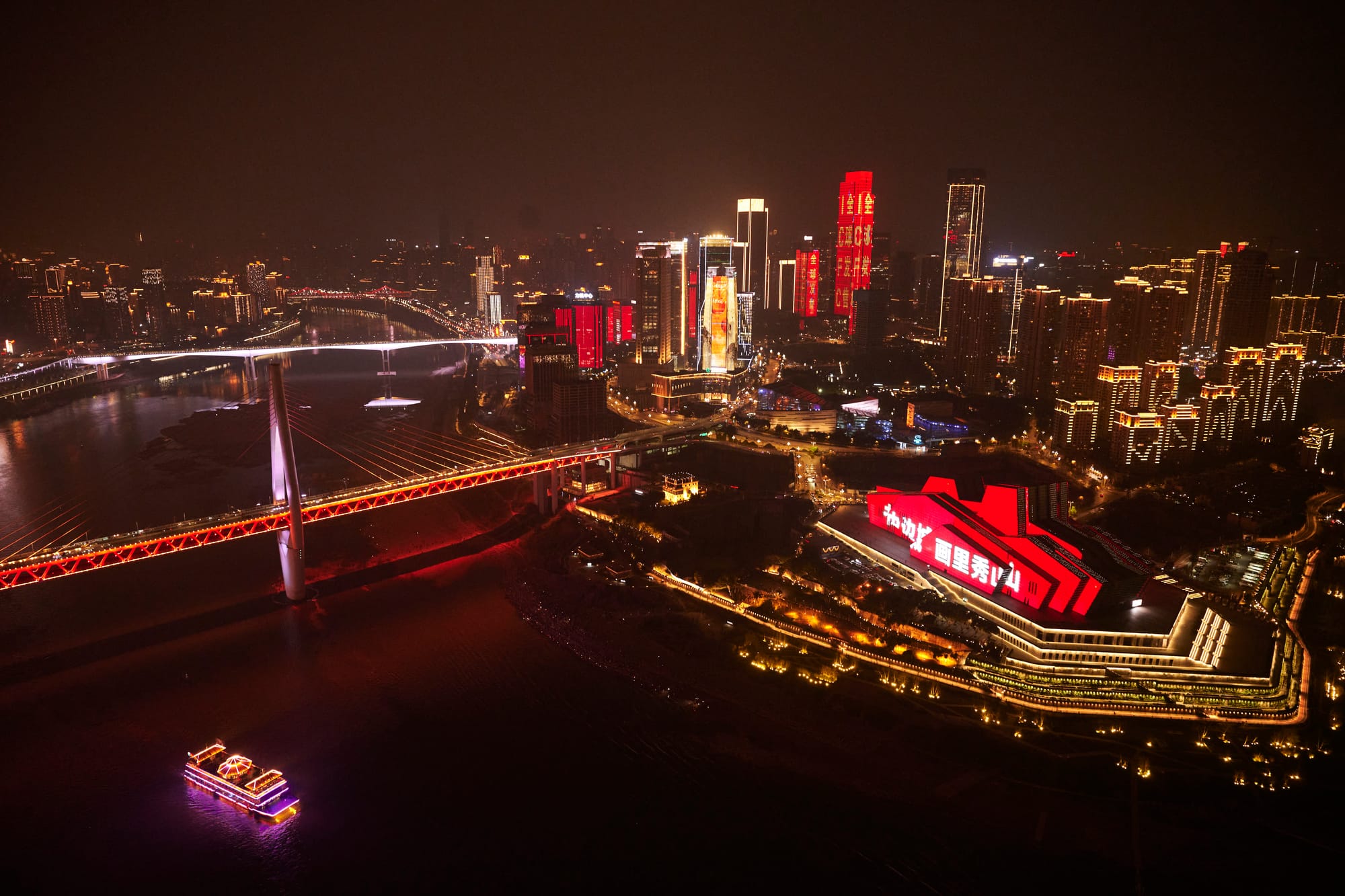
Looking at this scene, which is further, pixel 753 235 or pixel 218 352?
pixel 753 235

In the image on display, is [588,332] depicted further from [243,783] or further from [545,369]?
[243,783]

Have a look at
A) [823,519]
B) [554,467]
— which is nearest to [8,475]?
[554,467]

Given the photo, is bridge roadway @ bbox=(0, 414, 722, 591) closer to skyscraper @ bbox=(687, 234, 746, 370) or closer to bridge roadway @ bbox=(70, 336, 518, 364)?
skyscraper @ bbox=(687, 234, 746, 370)

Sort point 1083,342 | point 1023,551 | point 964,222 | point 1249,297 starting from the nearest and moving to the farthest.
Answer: point 1023,551, point 1249,297, point 1083,342, point 964,222

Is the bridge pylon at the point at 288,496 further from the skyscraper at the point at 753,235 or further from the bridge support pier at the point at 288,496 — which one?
the skyscraper at the point at 753,235

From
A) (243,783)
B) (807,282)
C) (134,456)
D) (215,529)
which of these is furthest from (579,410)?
(807,282)

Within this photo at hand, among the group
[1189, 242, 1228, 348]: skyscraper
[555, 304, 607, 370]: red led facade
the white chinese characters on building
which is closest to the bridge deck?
the white chinese characters on building
